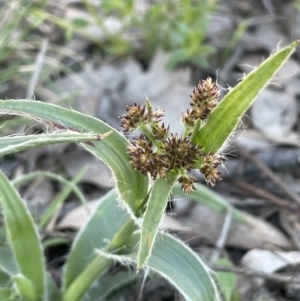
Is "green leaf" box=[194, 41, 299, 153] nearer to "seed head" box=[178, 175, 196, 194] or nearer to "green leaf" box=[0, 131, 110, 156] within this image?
"seed head" box=[178, 175, 196, 194]

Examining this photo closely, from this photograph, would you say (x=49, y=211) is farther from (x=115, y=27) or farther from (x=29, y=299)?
(x=115, y=27)

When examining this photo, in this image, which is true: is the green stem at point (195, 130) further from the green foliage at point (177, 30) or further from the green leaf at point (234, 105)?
the green foliage at point (177, 30)

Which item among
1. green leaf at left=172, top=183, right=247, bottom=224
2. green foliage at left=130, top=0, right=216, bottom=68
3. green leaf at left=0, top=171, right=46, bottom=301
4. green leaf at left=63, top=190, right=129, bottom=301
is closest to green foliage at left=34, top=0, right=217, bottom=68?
green foliage at left=130, top=0, right=216, bottom=68

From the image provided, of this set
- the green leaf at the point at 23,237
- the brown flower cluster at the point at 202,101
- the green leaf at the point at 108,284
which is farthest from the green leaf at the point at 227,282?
the brown flower cluster at the point at 202,101

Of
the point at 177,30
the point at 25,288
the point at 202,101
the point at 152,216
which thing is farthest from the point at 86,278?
the point at 177,30

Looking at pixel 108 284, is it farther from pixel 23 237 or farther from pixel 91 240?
pixel 23 237

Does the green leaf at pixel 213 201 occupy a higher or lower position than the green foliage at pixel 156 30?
lower
